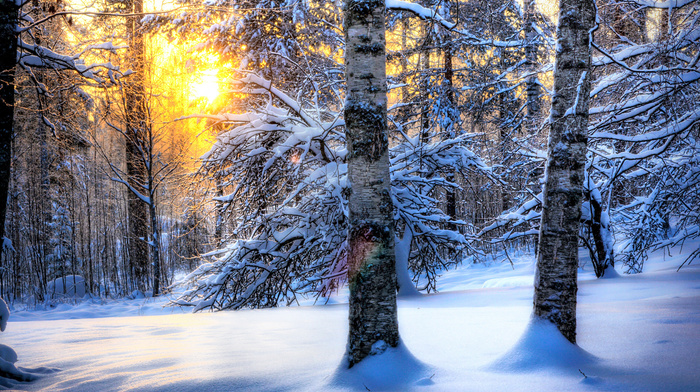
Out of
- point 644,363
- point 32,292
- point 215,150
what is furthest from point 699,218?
point 32,292

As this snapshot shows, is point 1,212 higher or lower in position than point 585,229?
higher

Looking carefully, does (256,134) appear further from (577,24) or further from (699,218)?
(699,218)

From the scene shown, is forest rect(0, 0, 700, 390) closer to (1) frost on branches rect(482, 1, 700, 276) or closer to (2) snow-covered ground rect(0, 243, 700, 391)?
(1) frost on branches rect(482, 1, 700, 276)

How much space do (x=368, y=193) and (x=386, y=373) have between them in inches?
46.1

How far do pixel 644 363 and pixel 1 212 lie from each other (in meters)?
4.97

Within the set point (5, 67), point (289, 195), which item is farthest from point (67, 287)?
point (5, 67)

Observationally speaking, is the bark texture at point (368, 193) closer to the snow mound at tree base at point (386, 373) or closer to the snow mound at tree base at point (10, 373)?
the snow mound at tree base at point (386, 373)

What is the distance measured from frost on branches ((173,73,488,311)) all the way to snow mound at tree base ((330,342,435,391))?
12.2ft

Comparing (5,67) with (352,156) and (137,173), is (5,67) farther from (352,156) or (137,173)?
(137,173)

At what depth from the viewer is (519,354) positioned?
298 centimetres

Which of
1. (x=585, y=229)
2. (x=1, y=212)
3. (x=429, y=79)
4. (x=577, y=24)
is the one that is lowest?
(x=585, y=229)

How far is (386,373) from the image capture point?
9.26 ft

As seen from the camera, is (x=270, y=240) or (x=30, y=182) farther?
(x=30, y=182)

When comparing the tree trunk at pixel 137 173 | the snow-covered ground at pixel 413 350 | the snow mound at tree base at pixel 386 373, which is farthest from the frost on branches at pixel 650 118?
the tree trunk at pixel 137 173
